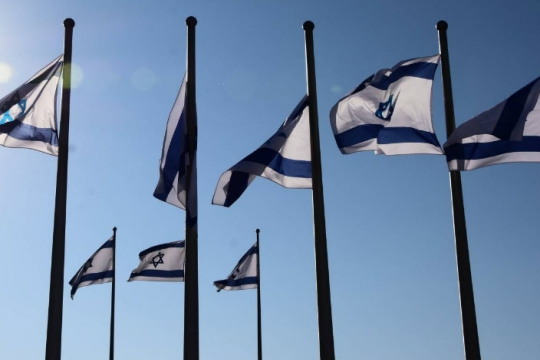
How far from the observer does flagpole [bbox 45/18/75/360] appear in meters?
15.0

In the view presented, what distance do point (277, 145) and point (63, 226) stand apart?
4.45m

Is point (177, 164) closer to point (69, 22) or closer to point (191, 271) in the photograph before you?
point (191, 271)

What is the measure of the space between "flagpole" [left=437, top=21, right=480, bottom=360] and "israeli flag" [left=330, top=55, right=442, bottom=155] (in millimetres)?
405

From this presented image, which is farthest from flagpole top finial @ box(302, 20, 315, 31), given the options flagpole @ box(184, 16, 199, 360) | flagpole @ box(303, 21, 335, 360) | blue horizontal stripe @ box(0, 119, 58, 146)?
blue horizontal stripe @ box(0, 119, 58, 146)

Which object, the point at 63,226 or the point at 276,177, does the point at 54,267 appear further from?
the point at 276,177

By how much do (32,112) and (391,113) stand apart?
24.8ft

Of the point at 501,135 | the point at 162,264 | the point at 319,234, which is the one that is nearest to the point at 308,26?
the point at 319,234

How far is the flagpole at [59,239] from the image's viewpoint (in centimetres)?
1504

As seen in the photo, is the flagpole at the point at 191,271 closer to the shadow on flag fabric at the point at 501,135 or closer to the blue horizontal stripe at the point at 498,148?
the shadow on flag fabric at the point at 501,135

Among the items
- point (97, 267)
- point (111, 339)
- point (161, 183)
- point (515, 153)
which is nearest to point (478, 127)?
point (515, 153)

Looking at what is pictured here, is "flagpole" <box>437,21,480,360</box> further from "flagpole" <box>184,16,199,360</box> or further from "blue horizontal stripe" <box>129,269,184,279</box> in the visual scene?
"blue horizontal stripe" <box>129,269,184,279</box>

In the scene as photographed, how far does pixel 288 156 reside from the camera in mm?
17047

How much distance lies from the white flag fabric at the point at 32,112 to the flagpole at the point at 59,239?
576mm

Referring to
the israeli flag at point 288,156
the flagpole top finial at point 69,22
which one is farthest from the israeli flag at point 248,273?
the flagpole top finial at point 69,22
